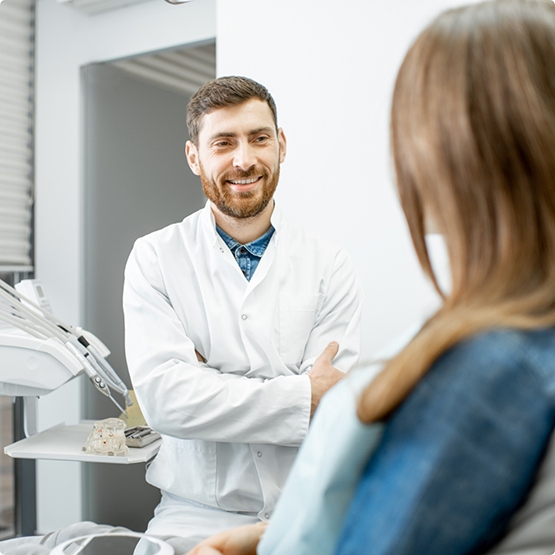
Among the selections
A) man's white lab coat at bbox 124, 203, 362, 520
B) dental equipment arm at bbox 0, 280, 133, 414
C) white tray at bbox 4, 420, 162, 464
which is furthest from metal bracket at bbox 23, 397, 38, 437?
man's white lab coat at bbox 124, 203, 362, 520

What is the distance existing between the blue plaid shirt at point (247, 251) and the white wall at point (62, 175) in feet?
4.13

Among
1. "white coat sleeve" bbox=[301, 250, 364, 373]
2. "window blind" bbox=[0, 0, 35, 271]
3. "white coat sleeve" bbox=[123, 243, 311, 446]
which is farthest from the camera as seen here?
"window blind" bbox=[0, 0, 35, 271]

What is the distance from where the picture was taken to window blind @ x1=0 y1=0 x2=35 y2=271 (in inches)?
102

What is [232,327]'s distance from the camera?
5.00 feet

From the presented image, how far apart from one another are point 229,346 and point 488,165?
1109mm

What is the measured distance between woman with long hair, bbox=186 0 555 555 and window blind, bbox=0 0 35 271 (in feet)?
8.10

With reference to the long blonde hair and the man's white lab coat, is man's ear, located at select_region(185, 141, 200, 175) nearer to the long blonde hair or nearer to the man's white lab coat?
the man's white lab coat

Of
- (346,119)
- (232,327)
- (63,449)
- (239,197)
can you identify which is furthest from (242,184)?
(63,449)

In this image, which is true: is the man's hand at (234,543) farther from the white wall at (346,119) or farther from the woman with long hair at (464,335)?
the white wall at (346,119)

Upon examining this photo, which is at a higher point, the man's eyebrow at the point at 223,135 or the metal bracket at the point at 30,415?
the man's eyebrow at the point at 223,135

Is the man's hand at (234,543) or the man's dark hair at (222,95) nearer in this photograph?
the man's hand at (234,543)

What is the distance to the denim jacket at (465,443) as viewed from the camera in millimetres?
410

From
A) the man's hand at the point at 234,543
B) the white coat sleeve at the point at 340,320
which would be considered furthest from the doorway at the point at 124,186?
the man's hand at the point at 234,543

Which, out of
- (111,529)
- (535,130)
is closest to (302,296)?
(111,529)
